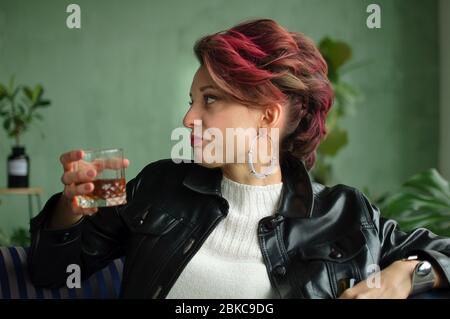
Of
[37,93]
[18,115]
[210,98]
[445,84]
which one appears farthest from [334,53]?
[210,98]

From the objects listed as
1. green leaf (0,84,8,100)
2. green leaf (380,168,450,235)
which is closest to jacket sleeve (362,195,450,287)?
green leaf (380,168,450,235)

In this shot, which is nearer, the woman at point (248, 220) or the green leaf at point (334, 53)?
the woman at point (248, 220)

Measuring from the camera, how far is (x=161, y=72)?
4660mm

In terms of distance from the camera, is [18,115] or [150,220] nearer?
[150,220]

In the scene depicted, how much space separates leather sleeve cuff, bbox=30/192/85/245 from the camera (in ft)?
4.13

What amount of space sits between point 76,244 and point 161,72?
11.4ft

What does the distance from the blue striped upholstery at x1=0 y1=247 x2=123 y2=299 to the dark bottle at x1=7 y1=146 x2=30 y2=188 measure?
252 cm

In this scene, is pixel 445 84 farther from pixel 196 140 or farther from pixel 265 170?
pixel 196 140

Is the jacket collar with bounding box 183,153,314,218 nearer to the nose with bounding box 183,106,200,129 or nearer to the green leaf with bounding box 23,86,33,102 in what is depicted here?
the nose with bounding box 183,106,200,129

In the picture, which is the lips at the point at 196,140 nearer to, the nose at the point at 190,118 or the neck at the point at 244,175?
the nose at the point at 190,118

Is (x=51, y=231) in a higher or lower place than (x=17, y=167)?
higher

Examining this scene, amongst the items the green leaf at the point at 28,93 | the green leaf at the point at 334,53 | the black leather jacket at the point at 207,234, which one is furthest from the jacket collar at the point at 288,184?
the green leaf at the point at 28,93

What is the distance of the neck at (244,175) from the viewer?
54.7 inches
